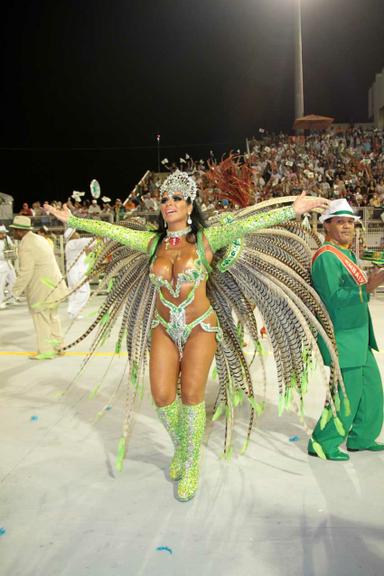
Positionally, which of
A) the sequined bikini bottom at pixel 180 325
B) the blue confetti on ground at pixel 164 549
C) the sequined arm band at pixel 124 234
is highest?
the sequined arm band at pixel 124 234

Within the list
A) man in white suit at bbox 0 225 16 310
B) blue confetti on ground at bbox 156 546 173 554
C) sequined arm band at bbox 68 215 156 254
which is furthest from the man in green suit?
man in white suit at bbox 0 225 16 310

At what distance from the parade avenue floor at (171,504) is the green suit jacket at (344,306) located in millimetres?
707

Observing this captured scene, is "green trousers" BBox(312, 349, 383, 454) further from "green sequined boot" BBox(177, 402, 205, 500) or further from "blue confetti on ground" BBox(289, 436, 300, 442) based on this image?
"green sequined boot" BBox(177, 402, 205, 500)

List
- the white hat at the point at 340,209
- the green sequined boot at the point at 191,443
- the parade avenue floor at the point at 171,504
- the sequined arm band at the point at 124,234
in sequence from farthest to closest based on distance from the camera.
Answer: the white hat at the point at 340,209, the sequined arm band at the point at 124,234, the green sequined boot at the point at 191,443, the parade avenue floor at the point at 171,504

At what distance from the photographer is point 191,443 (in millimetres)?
3111

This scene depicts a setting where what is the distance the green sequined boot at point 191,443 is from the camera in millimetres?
3072

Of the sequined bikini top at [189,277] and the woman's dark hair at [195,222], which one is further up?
the woman's dark hair at [195,222]

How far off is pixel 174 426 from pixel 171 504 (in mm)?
430

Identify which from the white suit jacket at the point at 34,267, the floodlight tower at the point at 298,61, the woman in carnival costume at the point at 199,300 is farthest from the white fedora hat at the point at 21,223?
the floodlight tower at the point at 298,61

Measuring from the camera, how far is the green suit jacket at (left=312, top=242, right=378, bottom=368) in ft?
11.1

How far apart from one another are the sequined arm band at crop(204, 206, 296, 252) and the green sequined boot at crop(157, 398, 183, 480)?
97 centimetres

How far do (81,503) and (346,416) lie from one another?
170 centimetres

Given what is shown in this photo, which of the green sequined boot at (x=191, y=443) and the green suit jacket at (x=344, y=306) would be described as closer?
the green sequined boot at (x=191, y=443)

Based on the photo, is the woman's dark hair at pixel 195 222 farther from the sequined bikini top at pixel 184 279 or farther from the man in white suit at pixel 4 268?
the man in white suit at pixel 4 268
